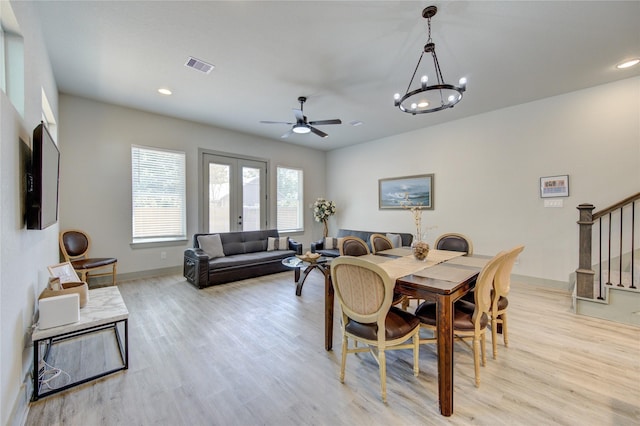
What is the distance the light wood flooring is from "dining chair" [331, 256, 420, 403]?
0.83ft

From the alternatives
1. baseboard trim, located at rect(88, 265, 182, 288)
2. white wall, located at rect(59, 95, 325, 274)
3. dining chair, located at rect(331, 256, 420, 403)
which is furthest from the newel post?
baseboard trim, located at rect(88, 265, 182, 288)

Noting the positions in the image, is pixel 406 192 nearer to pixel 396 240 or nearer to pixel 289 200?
pixel 396 240

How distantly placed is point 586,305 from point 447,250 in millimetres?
1747

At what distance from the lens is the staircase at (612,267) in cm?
300

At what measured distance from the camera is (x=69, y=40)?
2799 mm

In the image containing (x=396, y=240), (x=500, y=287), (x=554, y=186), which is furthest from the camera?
(x=396, y=240)

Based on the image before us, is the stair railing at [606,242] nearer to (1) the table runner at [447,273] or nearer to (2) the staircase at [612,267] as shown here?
(2) the staircase at [612,267]

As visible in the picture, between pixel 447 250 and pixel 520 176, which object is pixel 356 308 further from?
pixel 520 176

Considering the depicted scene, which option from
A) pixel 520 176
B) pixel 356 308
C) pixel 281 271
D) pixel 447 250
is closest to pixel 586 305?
pixel 447 250

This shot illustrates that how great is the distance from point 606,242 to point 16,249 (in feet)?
20.9

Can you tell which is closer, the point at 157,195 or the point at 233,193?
the point at 157,195

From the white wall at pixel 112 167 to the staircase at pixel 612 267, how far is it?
6.31 m

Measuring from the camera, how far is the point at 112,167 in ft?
14.9

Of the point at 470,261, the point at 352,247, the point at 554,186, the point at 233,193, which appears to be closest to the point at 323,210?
the point at 233,193
